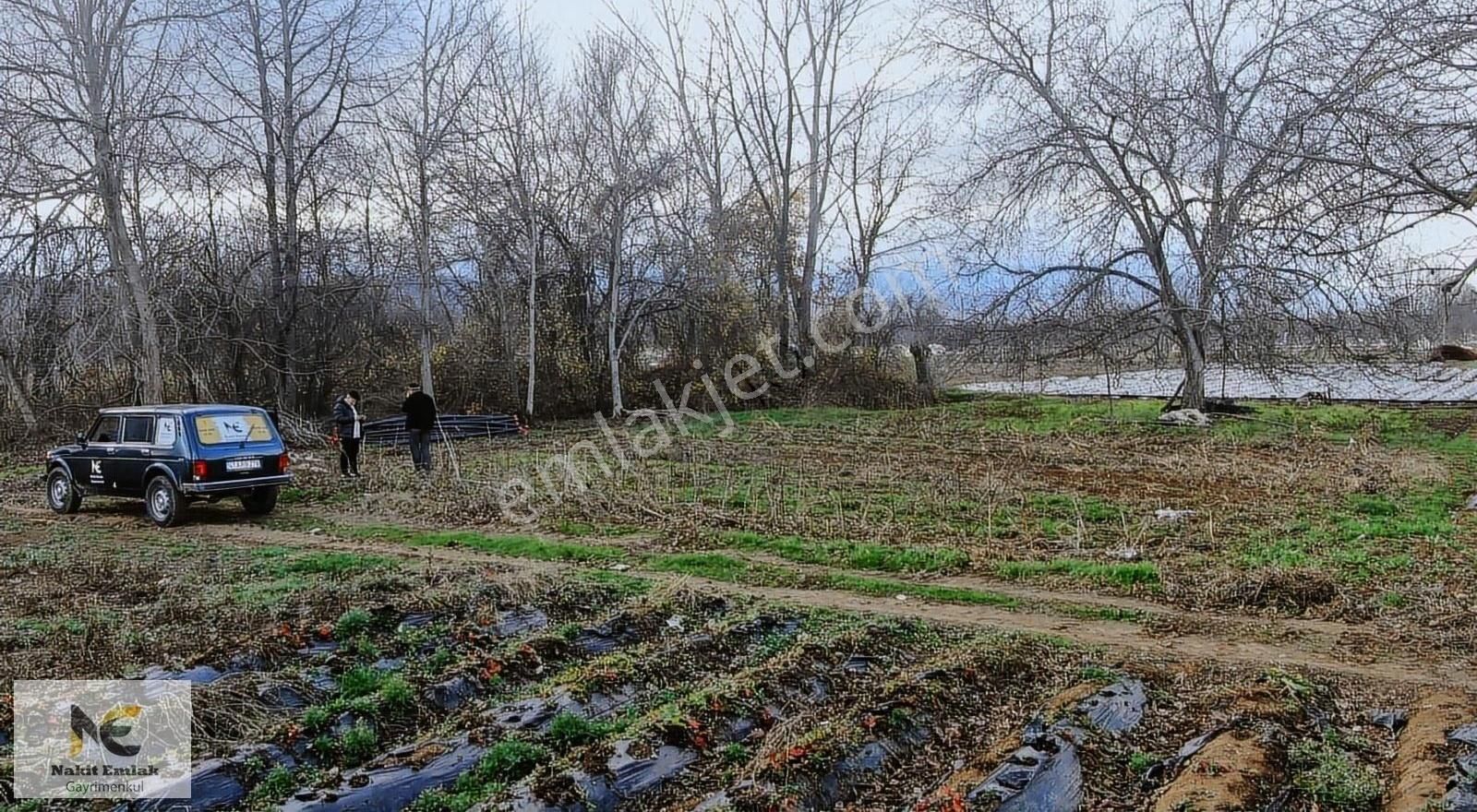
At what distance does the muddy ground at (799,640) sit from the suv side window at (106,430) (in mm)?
1082

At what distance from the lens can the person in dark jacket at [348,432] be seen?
15.5 m

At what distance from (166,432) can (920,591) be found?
968 centimetres

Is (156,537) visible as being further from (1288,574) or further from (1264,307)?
(1264,307)

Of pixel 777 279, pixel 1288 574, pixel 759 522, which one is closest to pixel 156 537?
pixel 759 522

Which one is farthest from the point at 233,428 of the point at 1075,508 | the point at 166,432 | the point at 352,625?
the point at 1075,508

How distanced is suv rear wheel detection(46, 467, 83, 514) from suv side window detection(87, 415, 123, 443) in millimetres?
679

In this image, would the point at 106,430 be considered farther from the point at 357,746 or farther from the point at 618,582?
the point at 357,746

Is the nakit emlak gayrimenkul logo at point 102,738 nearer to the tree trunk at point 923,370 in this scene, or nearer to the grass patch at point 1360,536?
the grass patch at point 1360,536

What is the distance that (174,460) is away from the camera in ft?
39.4

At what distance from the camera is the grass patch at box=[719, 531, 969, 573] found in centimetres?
940

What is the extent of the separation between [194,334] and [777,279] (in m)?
17.2

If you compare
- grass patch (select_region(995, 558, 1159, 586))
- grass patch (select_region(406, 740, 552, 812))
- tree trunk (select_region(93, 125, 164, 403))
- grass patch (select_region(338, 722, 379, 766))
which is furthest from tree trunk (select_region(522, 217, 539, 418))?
grass patch (select_region(406, 740, 552, 812))

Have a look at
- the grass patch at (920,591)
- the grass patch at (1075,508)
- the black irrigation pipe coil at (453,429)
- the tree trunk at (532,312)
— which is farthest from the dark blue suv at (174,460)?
the tree trunk at (532,312)

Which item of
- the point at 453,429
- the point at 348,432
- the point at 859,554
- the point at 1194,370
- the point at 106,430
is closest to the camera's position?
the point at 859,554
